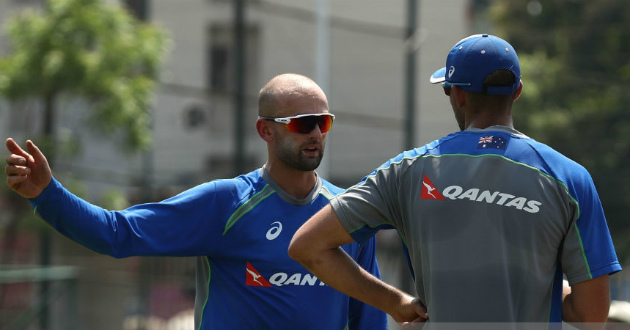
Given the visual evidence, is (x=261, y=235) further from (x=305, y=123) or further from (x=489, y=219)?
(x=489, y=219)

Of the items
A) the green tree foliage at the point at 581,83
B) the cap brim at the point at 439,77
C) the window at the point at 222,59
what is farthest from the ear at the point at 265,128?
the window at the point at 222,59

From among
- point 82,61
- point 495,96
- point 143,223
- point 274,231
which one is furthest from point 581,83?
point 495,96

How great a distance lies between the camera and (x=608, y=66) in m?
16.3

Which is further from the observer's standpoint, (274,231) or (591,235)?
(274,231)

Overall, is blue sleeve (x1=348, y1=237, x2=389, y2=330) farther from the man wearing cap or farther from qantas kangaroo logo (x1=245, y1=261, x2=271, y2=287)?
the man wearing cap

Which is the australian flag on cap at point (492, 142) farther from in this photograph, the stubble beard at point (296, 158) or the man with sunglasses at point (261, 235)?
the stubble beard at point (296, 158)

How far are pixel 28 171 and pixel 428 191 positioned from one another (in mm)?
1540

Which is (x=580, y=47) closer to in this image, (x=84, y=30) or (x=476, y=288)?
(x=84, y=30)

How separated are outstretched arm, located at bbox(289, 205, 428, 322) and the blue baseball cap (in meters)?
0.61

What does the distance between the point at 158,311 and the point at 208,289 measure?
902cm

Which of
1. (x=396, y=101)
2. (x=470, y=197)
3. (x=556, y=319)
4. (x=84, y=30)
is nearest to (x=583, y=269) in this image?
(x=556, y=319)

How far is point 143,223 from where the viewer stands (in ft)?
13.3

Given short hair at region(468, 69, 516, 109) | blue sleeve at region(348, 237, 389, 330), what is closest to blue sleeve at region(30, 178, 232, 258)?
blue sleeve at region(348, 237, 389, 330)

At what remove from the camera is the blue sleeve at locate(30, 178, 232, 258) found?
375 centimetres
